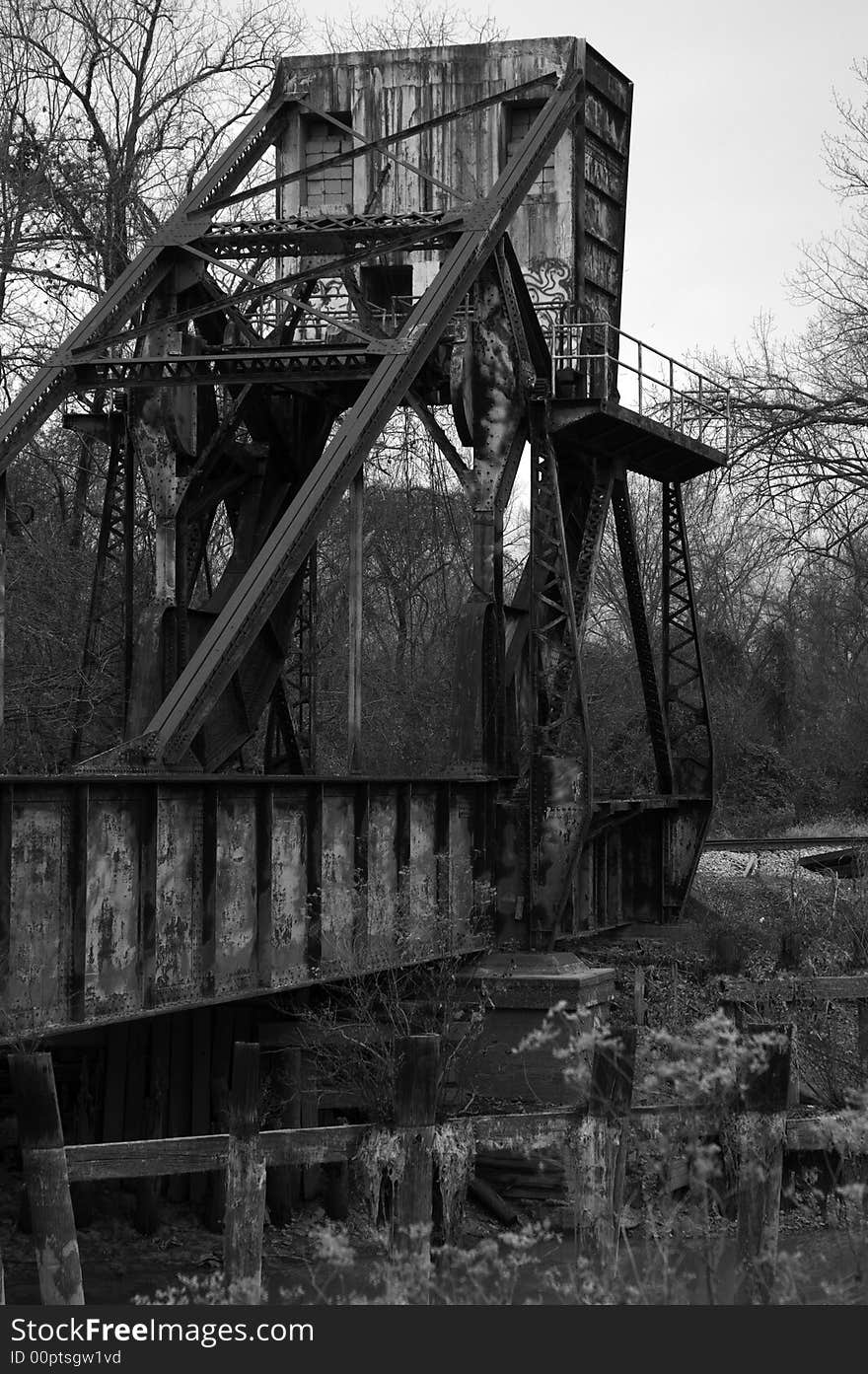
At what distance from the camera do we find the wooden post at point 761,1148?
9.26 metres

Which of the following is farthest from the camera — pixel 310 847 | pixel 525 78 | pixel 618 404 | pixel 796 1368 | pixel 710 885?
pixel 710 885

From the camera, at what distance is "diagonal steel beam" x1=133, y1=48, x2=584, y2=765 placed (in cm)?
1346

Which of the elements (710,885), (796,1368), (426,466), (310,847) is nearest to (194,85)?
(426,466)

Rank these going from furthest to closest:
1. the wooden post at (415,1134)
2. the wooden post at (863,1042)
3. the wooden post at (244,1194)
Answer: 1. the wooden post at (863,1042)
2. the wooden post at (244,1194)
3. the wooden post at (415,1134)

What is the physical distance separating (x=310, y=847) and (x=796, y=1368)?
8129 millimetres

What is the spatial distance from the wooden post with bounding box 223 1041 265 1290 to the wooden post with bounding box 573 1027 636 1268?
191 cm

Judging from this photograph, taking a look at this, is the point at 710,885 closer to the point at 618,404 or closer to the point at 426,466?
the point at 618,404

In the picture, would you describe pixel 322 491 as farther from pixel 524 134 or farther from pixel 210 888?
pixel 524 134

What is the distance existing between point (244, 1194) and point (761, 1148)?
302cm

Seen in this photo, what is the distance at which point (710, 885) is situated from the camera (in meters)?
25.3

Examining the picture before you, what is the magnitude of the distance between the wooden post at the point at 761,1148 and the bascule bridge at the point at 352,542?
4.29 metres

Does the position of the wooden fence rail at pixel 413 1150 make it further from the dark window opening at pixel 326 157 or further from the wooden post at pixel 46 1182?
the dark window opening at pixel 326 157

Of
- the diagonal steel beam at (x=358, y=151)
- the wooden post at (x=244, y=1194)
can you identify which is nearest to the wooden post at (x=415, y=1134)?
the wooden post at (x=244, y=1194)

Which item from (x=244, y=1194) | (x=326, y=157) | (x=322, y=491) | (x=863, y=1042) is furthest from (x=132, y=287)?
(x=244, y=1194)
